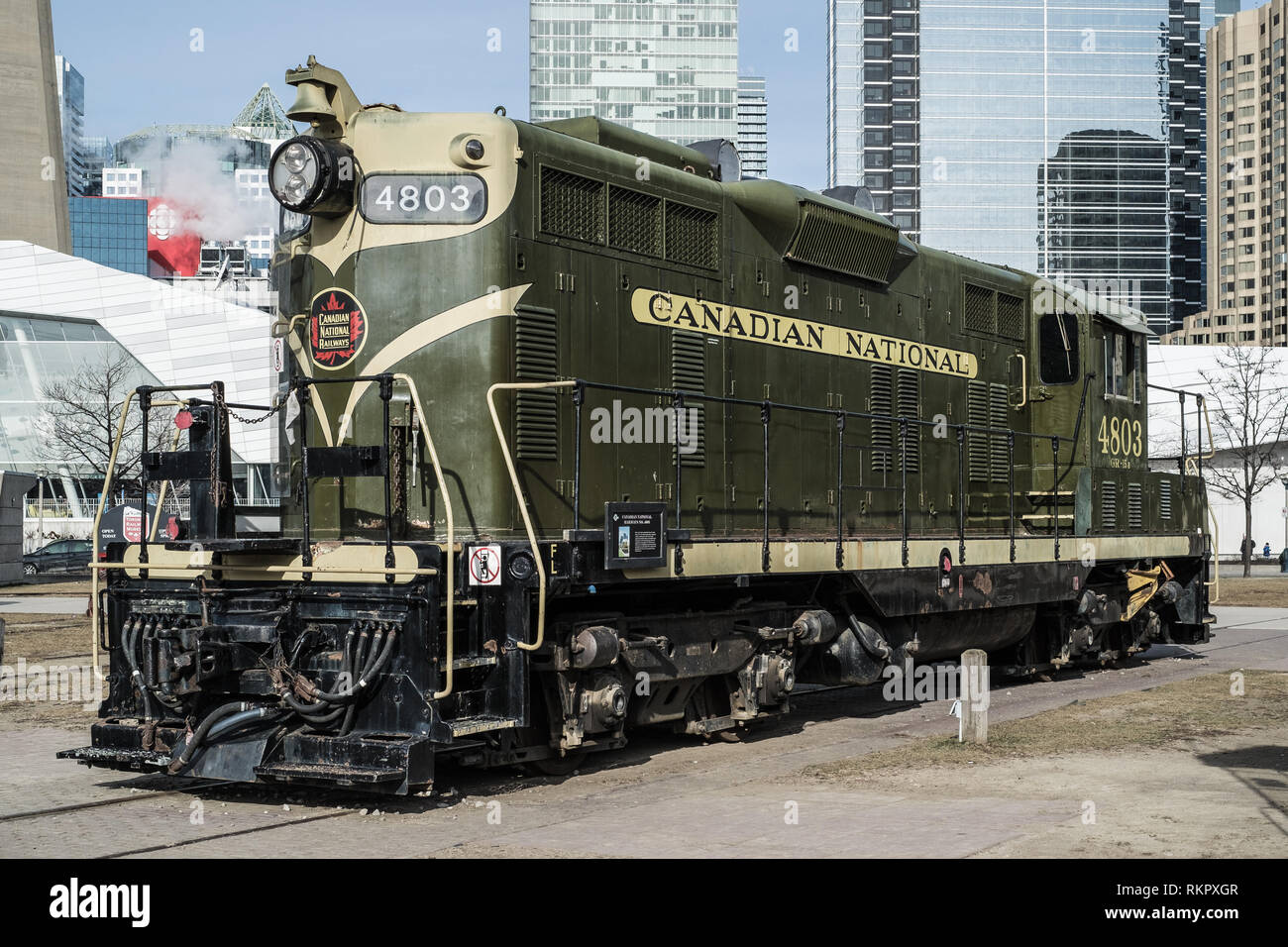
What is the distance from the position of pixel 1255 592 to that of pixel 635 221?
91.9ft

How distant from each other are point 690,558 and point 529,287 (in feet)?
7.09

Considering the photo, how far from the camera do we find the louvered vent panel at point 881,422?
38.6ft

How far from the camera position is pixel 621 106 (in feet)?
513

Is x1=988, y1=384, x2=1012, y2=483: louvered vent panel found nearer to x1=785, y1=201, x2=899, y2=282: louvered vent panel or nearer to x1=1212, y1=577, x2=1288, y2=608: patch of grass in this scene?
x1=785, y1=201, x2=899, y2=282: louvered vent panel

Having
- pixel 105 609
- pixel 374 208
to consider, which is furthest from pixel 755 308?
pixel 105 609

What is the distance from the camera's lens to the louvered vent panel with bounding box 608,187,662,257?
9164mm

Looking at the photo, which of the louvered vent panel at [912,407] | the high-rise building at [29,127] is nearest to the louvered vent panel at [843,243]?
the louvered vent panel at [912,407]

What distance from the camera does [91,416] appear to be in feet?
120

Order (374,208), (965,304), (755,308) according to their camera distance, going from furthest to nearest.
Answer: (965,304), (755,308), (374,208)

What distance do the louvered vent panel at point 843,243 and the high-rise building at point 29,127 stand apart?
225ft

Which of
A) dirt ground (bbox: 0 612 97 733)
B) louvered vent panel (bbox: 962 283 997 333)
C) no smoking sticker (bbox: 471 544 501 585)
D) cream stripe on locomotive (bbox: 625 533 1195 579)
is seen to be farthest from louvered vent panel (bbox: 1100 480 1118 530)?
dirt ground (bbox: 0 612 97 733)

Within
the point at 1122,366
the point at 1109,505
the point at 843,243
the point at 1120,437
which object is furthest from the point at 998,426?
the point at 843,243

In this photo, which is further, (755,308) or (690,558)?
(755,308)

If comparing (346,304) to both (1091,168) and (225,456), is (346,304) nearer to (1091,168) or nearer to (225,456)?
(225,456)
